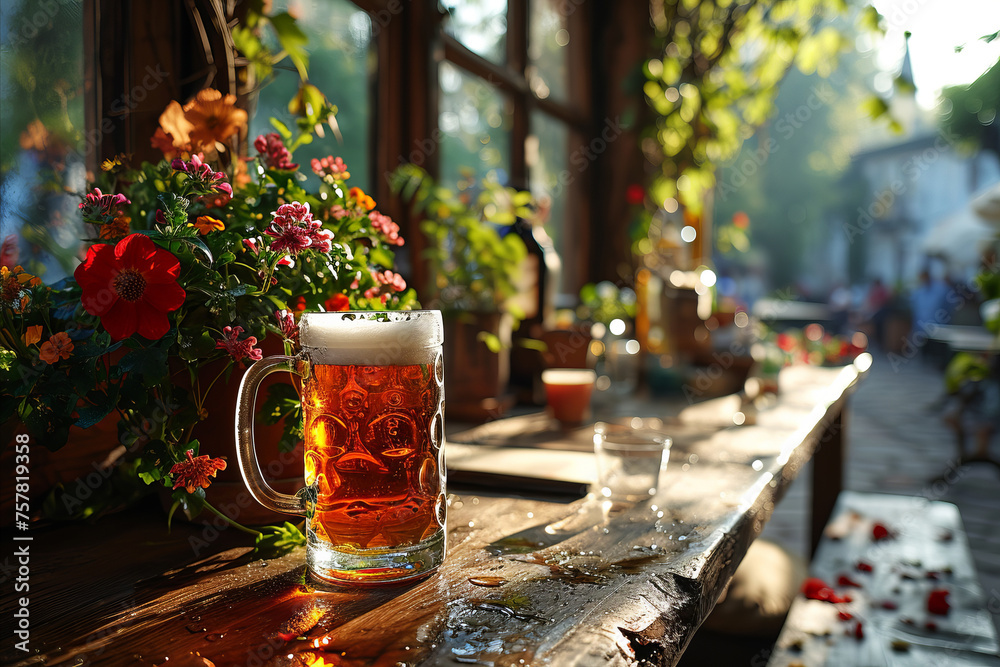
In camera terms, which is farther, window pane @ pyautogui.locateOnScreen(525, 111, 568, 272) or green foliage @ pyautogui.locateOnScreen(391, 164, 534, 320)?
window pane @ pyautogui.locateOnScreen(525, 111, 568, 272)

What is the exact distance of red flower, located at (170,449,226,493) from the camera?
0.68 meters

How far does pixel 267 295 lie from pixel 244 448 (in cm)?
17

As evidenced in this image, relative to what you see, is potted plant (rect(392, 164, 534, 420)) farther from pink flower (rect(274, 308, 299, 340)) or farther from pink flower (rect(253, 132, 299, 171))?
pink flower (rect(274, 308, 299, 340))

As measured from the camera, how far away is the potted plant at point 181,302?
0.67 m

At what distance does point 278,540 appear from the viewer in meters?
0.81

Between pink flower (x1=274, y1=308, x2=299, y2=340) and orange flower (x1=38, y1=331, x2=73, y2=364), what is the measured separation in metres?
0.20

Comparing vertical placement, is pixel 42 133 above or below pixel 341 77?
below

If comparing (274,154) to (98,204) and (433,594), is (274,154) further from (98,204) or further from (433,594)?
(433,594)

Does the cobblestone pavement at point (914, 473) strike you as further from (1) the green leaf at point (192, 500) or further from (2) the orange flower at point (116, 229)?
(2) the orange flower at point (116, 229)

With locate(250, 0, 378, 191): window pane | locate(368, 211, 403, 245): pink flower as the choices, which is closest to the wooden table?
locate(368, 211, 403, 245): pink flower

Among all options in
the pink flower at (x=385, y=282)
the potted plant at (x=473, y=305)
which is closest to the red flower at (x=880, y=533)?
the potted plant at (x=473, y=305)

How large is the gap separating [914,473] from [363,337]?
5.11 meters

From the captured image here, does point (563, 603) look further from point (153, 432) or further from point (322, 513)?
point (153, 432)

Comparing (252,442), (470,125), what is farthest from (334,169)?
(470,125)
